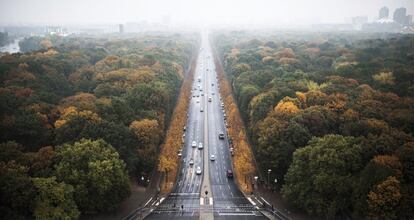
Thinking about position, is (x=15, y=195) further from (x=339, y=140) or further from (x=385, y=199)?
(x=339, y=140)

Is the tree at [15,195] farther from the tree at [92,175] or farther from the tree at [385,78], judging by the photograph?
the tree at [385,78]

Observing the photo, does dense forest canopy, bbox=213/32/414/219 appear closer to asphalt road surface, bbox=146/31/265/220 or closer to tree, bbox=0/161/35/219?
asphalt road surface, bbox=146/31/265/220

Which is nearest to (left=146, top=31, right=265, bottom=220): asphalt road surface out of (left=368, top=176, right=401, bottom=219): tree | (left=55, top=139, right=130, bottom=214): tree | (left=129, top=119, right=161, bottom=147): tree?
(left=55, top=139, right=130, bottom=214): tree

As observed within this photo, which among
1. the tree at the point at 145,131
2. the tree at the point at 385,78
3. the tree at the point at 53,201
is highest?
the tree at the point at 385,78

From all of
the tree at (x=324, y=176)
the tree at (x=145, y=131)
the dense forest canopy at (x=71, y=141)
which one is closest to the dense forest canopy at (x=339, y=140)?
the tree at (x=324, y=176)

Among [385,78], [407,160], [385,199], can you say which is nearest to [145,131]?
[385,199]

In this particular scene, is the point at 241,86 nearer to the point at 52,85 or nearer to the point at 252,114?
the point at 252,114

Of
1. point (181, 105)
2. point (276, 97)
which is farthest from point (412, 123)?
point (181, 105)
